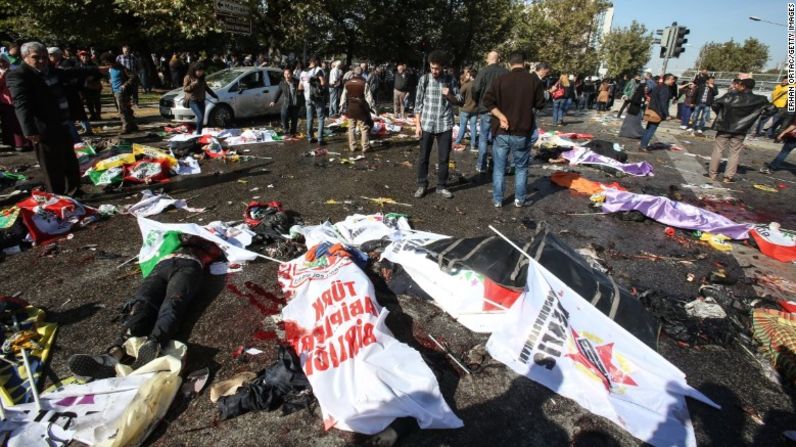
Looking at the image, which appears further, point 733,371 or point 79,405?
point 733,371

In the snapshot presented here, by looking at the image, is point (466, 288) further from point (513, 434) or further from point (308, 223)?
point (308, 223)

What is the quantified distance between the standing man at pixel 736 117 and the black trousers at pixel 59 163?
11200mm

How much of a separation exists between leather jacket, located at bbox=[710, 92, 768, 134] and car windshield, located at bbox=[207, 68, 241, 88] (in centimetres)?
1189

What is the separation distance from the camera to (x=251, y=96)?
11531mm

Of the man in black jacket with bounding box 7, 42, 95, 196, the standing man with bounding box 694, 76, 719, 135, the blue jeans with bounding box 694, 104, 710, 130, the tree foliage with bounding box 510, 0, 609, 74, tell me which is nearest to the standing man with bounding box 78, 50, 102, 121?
the man in black jacket with bounding box 7, 42, 95, 196

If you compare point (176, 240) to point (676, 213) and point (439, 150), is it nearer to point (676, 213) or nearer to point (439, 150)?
point (439, 150)

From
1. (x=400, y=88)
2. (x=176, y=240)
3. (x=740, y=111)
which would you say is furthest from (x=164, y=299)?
(x=400, y=88)

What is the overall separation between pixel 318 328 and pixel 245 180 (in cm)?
492

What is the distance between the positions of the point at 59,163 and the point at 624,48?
5218 cm

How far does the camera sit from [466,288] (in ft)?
10.4

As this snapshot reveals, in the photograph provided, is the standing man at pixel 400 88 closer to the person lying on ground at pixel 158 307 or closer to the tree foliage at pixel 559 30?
the person lying on ground at pixel 158 307

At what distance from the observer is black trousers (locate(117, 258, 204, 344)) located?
277 cm

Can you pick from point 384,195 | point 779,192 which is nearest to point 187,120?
point 384,195

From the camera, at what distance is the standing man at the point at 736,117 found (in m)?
7.15
